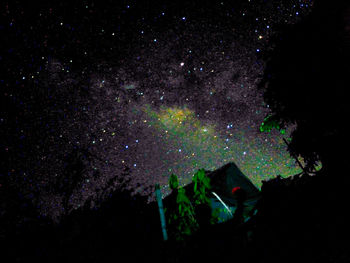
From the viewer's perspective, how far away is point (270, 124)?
12516 millimetres

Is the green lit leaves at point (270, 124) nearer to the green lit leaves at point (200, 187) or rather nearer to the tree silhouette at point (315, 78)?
the tree silhouette at point (315, 78)

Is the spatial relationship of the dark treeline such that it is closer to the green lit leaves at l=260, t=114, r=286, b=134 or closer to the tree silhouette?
the tree silhouette

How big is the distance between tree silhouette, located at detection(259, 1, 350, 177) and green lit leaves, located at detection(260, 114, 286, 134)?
0.86 metres

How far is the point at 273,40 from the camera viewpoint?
35.9ft

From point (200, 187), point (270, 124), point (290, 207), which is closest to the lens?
point (290, 207)

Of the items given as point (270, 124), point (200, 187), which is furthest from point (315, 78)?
point (200, 187)

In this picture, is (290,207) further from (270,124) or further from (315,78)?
(270,124)

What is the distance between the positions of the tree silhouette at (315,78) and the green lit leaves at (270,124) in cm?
86

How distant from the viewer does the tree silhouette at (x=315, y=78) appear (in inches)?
352

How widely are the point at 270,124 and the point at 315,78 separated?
3.94 meters

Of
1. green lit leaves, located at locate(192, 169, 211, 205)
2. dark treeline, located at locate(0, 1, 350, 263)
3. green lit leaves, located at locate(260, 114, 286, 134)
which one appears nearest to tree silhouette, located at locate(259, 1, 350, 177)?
dark treeline, located at locate(0, 1, 350, 263)

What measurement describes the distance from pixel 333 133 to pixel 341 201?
307 inches

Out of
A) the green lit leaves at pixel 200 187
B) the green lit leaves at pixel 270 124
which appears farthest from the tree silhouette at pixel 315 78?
the green lit leaves at pixel 200 187

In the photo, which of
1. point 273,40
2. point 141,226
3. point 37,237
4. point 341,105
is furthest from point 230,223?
point 37,237
